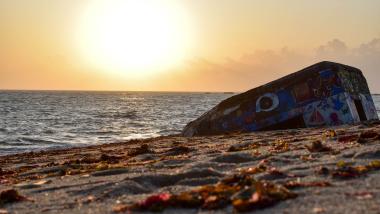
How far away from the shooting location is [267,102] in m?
16.2

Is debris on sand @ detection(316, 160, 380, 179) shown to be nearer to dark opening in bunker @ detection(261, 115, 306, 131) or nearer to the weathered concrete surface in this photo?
the weathered concrete surface

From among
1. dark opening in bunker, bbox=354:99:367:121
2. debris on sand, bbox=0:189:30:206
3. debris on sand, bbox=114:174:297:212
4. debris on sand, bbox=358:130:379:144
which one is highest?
debris on sand, bbox=0:189:30:206

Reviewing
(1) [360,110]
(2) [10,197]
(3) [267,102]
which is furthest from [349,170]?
(1) [360,110]

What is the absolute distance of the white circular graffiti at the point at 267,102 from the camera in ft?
52.7

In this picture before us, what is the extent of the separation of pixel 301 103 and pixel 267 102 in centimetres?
119

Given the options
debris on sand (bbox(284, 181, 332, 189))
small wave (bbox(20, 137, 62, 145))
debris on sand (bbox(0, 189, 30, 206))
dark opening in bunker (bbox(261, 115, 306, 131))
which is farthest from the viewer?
small wave (bbox(20, 137, 62, 145))

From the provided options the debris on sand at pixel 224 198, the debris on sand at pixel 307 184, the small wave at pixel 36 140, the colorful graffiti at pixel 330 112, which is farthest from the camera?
the small wave at pixel 36 140

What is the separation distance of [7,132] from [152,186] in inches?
1011

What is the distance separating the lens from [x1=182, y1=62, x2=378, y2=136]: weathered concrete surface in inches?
611

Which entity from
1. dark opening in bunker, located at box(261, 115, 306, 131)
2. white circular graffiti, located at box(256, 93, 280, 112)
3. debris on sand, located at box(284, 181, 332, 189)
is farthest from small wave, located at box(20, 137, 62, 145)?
debris on sand, located at box(284, 181, 332, 189)

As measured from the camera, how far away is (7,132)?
2889cm

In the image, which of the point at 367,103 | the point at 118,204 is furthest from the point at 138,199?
the point at 367,103

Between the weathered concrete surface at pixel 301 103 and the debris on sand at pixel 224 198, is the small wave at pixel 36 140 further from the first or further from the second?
the debris on sand at pixel 224 198

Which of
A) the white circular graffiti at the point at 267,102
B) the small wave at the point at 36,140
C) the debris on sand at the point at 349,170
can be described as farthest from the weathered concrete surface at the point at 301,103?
the small wave at the point at 36,140
